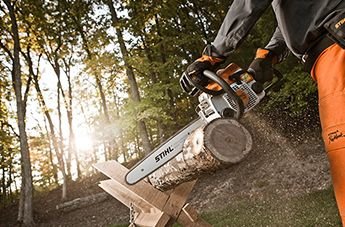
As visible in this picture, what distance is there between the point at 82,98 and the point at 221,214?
19601 mm

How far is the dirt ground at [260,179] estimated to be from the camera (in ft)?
25.0

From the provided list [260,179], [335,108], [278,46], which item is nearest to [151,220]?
[278,46]

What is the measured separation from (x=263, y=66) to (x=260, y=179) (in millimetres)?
7113

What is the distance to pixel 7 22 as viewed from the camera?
46.2 feet

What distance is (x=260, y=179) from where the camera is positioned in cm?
863

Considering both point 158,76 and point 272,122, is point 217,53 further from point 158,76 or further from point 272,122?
point 158,76

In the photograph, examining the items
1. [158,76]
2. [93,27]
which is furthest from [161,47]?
[93,27]

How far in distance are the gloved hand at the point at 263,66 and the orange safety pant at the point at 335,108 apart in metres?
0.52

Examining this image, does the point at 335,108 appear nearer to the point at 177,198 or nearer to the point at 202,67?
the point at 202,67

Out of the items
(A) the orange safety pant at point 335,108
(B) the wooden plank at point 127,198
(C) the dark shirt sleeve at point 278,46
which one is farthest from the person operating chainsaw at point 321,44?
(B) the wooden plank at point 127,198

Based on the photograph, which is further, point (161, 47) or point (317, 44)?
point (161, 47)

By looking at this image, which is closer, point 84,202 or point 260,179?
point 260,179

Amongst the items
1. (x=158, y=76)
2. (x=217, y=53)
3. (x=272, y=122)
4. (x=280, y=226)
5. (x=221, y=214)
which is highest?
(x=158, y=76)

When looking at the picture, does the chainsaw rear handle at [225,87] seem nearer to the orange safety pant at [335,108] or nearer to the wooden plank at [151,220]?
the orange safety pant at [335,108]
